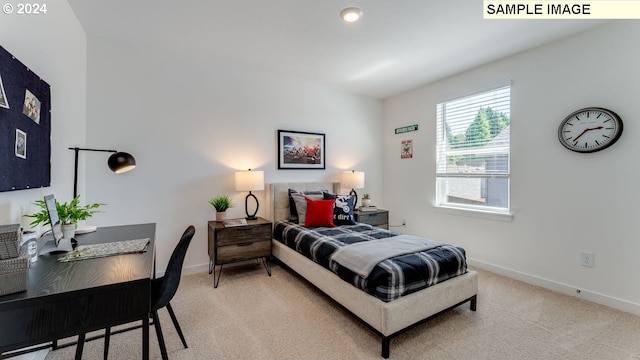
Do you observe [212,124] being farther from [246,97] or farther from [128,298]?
[128,298]

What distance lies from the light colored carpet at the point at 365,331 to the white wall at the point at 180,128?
41.5 inches

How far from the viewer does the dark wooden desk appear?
36.2 inches

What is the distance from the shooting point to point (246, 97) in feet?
11.6

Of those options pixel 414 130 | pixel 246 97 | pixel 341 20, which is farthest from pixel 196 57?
pixel 414 130

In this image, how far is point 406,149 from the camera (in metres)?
4.39

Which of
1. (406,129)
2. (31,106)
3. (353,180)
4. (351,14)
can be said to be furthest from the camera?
(406,129)

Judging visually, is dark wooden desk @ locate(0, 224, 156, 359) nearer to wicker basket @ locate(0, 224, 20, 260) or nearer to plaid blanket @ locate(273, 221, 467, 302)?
wicker basket @ locate(0, 224, 20, 260)

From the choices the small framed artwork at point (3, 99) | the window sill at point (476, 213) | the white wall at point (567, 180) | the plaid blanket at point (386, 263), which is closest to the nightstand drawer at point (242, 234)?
the plaid blanket at point (386, 263)

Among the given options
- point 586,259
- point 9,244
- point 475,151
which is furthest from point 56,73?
point 586,259

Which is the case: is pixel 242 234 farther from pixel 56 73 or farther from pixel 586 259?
pixel 586 259

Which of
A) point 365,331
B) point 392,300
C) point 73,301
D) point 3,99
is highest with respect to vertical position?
point 3,99

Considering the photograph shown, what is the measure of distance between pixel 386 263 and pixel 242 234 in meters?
1.71

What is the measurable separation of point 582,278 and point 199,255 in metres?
4.06

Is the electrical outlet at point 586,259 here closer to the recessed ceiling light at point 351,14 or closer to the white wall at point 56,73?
the recessed ceiling light at point 351,14
